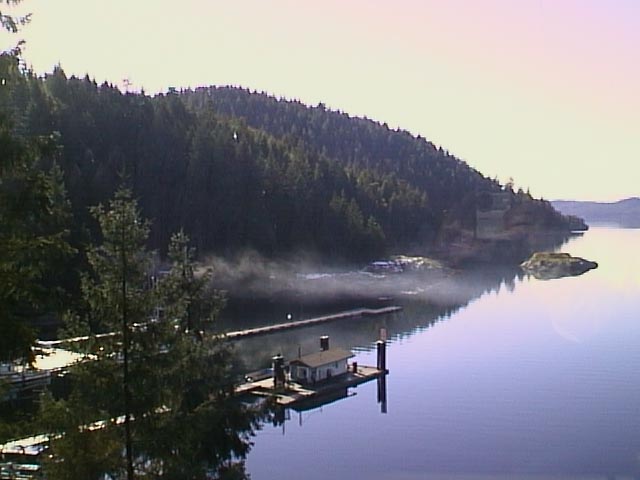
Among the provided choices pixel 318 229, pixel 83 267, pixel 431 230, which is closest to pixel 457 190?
pixel 431 230

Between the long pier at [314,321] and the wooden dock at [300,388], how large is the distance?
5.84m

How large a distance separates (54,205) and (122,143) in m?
46.0

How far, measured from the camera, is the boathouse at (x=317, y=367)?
826 inches

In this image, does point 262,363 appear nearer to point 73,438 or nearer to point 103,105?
point 73,438

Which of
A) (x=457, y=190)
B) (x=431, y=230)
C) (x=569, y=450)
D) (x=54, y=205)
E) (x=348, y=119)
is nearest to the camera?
(x=54, y=205)

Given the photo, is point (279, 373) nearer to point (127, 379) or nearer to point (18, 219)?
point (127, 379)

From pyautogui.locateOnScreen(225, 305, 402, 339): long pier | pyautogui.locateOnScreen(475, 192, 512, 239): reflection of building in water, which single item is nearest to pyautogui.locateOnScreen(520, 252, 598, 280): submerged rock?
pyautogui.locateOnScreen(475, 192, 512, 239): reflection of building in water

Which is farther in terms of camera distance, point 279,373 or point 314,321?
point 314,321

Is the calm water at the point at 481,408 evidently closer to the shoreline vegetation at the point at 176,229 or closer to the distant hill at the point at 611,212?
the shoreline vegetation at the point at 176,229

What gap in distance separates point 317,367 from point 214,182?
3235 cm

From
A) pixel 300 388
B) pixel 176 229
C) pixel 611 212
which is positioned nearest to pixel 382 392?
pixel 300 388

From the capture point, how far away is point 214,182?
51844 mm

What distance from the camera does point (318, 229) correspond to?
56.7 m

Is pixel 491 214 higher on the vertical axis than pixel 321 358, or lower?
higher
